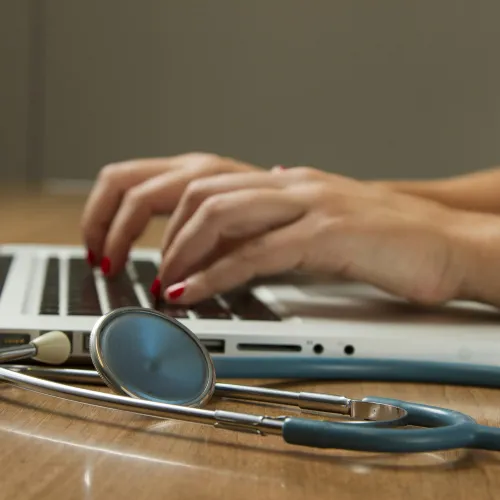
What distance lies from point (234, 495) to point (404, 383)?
0.72ft

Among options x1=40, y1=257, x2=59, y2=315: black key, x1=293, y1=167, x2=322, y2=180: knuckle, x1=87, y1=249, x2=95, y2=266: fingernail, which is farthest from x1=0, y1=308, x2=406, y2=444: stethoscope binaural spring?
x1=87, y1=249, x2=95, y2=266: fingernail

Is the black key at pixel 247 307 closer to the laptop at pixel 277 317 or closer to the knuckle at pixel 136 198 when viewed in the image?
the laptop at pixel 277 317

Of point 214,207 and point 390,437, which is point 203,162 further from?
point 390,437

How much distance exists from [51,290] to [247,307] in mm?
149

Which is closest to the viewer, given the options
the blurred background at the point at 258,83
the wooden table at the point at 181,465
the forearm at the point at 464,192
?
the wooden table at the point at 181,465

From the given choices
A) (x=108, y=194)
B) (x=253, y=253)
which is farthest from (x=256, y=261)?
(x=108, y=194)

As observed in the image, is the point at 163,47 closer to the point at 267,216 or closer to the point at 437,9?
the point at 437,9

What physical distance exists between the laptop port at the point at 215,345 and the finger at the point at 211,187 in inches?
9.0

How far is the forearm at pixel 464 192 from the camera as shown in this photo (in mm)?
1127

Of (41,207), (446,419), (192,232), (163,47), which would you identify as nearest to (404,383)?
(446,419)

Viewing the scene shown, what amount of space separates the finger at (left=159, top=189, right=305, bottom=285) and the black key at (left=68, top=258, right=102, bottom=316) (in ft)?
0.20

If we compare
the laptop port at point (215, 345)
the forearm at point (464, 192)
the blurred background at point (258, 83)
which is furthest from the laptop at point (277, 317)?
the blurred background at point (258, 83)

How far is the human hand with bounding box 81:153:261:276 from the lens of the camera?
882 mm

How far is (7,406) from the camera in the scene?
42 centimetres
